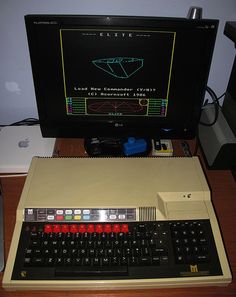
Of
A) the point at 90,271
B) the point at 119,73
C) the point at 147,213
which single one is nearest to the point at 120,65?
the point at 119,73

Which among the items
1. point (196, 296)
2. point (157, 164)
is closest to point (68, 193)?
point (157, 164)

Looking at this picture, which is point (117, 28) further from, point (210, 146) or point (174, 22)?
point (210, 146)

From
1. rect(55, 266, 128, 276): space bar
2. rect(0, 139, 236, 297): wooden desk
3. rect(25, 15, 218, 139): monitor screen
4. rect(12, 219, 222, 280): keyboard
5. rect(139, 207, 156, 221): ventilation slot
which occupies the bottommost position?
rect(0, 139, 236, 297): wooden desk

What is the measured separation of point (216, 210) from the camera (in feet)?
2.73

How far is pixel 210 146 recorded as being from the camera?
930mm

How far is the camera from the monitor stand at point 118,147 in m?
0.96

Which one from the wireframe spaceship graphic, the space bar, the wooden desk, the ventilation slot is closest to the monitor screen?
the wireframe spaceship graphic

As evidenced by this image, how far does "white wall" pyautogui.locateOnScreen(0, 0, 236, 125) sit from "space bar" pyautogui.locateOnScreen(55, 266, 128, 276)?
0.68m

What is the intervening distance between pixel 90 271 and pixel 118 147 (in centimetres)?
44

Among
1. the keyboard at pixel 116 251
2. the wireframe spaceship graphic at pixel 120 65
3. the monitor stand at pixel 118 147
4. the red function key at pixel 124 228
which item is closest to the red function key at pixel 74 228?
the keyboard at pixel 116 251

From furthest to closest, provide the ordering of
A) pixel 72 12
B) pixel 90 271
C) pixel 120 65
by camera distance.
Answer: pixel 72 12
pixel 120 65
pixel 90 271

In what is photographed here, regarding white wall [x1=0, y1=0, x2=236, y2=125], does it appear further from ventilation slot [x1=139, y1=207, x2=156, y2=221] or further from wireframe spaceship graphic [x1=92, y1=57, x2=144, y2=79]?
ventilation slot [x1=139, y1=207, x2=156, y2=221]

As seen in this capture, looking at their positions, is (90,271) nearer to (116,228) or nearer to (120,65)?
(116,228)

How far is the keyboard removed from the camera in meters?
0.64
